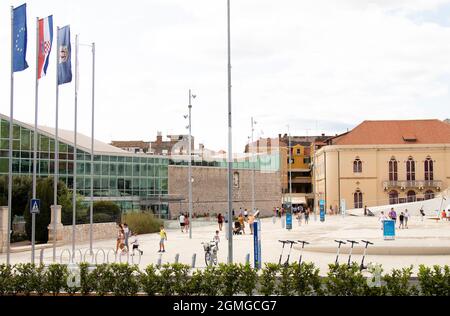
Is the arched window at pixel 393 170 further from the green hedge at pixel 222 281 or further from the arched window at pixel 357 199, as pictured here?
the green hedge at pixel 222 281

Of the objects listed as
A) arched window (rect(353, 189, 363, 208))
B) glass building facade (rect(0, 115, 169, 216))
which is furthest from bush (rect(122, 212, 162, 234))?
arched window (rect(353, 189, 363, 208))

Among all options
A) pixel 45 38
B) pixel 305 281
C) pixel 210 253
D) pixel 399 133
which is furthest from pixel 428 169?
pixel 305 281

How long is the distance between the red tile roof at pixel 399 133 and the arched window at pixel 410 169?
313cm

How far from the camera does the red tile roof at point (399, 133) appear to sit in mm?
92250

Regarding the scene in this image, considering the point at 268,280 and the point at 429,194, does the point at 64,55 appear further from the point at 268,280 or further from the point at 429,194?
the point at 429,194

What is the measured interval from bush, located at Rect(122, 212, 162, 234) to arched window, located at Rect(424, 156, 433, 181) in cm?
4977

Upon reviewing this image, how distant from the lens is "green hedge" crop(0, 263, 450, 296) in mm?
16750

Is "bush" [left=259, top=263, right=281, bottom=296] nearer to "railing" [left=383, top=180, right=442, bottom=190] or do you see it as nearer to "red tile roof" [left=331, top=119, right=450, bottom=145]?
"railing" [left=383, top=180, right=442, bottom=190]

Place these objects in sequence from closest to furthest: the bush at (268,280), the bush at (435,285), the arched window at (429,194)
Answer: the bush at (435,285) → the bush at (268,280) → the arched window at (429,194)

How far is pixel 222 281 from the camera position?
17.7m

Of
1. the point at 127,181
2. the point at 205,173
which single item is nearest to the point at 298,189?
the point at 205,173

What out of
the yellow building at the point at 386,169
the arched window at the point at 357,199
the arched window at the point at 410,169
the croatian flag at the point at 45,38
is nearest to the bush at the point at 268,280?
the croatian flag at the point at 45,38

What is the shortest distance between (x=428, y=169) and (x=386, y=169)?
5.78 meters
